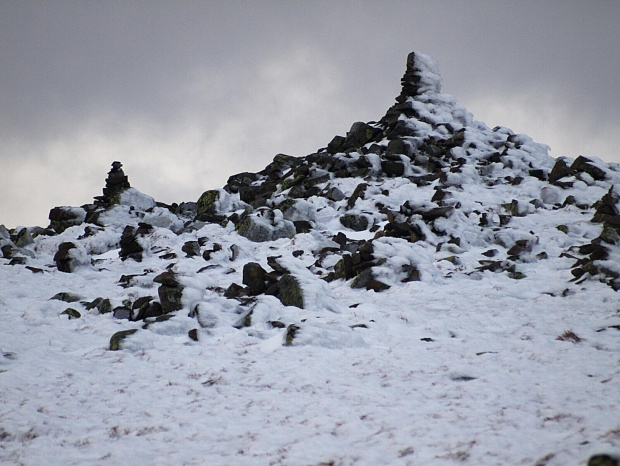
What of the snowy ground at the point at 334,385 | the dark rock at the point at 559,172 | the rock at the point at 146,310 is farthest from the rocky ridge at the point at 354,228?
the snowy ground at the point at 334,385

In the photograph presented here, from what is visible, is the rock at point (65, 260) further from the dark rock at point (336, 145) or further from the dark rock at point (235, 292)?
the dark rock at point (336, 145)

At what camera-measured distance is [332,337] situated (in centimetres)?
905

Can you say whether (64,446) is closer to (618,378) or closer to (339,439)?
(339,439)

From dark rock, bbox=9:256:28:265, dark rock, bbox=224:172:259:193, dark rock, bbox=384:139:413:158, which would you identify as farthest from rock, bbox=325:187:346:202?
dark rock, bbox=9:256:28:265

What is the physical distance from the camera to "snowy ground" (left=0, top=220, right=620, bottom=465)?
5070 mm

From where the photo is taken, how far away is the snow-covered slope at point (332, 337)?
5.32m

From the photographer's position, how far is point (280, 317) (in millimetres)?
10742

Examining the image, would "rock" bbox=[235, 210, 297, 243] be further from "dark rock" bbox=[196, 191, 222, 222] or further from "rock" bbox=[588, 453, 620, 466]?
"rock" bbox=[588, 453, 620, 466]

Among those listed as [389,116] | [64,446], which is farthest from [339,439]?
[389,116]

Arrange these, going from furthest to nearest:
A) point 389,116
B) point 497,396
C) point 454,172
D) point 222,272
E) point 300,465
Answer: point 389,116
point 454,172
point 222,272
point 497,396
point 300,465

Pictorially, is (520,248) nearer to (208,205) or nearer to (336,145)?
Answer: (208,205)

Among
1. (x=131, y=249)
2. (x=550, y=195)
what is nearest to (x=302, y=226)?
(x=131, y=249)

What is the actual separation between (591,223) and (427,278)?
354 inches

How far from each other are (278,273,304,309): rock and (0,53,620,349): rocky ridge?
0.20ft
